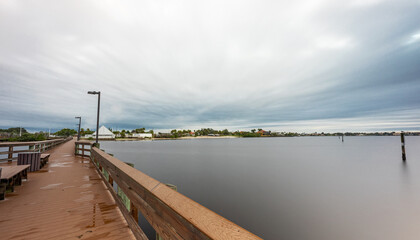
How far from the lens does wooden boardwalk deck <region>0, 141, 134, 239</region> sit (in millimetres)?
2922

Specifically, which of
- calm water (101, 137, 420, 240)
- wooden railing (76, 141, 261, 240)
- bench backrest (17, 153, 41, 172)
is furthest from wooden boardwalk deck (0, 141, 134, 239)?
calm water (101, 137, 420, 240)

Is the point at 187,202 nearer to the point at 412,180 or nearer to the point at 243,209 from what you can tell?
the point at 243,209

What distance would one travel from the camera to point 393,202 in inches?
546

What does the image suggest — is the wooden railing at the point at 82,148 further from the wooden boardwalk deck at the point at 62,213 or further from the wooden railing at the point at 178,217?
the wooden railing at the point at 178,217

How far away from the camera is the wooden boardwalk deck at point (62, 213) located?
2922 mm

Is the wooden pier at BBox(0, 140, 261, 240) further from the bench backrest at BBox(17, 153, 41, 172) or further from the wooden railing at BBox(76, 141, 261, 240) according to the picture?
the bench backrest at BBox(17, 153, 41, 172)

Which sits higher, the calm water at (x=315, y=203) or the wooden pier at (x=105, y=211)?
the wooden pier at (x=105, y=211)

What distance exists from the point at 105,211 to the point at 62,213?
0.83 metres

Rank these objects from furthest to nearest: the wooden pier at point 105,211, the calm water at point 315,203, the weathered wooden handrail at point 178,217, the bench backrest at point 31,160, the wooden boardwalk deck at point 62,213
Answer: the calm water at point 315,203 → the bench backrest at point 31,160 → the wooden boardwalk deck at point 62,213 → the wooden pier at point 105,211 → the weathered wooden handrail at point 178,217

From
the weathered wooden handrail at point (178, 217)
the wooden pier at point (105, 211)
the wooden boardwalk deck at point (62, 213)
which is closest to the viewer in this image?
the weathered wooden handrail at point (178, 217)

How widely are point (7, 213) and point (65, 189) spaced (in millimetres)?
1580

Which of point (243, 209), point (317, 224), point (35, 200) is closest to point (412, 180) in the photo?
point (317, 224)

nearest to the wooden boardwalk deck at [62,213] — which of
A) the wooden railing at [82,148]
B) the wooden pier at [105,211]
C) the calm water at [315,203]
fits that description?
the wooden pier at [105,211]

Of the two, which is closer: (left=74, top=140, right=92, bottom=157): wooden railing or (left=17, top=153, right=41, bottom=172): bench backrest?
(left=17, top=153, right=41, bottom=172): bench backrest
